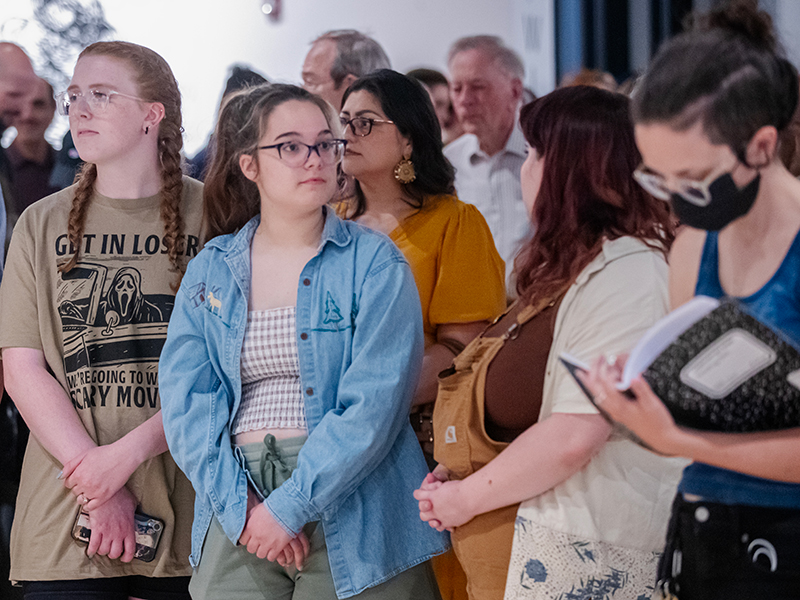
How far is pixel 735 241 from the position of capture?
1.25m

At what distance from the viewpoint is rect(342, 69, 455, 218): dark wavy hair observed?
7.07 ft

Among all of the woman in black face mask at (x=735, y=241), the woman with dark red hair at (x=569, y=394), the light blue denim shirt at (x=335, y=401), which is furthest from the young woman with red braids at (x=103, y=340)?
the woman in black face mask at (x=735, y=241)

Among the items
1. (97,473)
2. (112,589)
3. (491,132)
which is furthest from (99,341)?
(491,132)

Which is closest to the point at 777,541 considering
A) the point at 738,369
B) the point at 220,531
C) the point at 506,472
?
the point at 738,369

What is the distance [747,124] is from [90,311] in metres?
1.53

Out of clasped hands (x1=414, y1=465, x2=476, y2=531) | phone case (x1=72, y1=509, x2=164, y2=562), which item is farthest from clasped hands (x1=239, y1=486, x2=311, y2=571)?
phone case (x1=72, y1=509, x2=164, y2=562)

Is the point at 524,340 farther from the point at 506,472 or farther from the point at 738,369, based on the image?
the point at 738,369

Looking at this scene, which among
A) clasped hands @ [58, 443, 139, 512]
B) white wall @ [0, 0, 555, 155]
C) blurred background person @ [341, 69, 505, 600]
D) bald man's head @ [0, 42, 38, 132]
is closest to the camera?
clasped hands @ [58, 443, 139, 512]

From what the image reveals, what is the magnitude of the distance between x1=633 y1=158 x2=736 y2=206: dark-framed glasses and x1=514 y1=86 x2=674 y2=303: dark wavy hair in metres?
0.22

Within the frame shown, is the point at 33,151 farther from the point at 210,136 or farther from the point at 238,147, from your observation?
the point at 238,147

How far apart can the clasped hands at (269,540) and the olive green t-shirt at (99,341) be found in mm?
423

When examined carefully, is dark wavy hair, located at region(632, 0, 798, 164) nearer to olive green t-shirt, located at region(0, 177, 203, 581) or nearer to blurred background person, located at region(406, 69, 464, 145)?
olive green t-shirt, located at region(0, 177, 203, 581)

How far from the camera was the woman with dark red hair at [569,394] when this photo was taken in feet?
4.79

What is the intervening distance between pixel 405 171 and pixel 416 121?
13 cm
